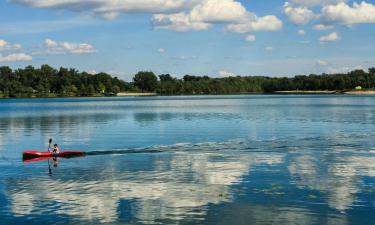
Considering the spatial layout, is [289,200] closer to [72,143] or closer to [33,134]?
[72,143]

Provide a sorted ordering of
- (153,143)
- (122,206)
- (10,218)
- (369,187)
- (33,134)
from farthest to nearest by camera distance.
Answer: (33,134)
(153,143)
(369,187)
(122,206)
(10,218)

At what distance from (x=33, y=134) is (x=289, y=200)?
189ft

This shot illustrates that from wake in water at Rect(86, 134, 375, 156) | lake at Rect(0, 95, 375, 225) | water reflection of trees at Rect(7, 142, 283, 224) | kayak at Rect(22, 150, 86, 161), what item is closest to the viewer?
lake at Rect(0, 95, 375, 225)

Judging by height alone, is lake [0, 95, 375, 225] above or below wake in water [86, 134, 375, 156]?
below

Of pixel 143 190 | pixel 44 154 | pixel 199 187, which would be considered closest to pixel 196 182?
pixel 199 187

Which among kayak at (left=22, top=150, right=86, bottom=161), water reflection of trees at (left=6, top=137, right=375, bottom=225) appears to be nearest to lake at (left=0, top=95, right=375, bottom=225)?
water reflection of trees at (left=6, top=137, right=375, bottom=225)

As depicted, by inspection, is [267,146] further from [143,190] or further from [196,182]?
[143,190]

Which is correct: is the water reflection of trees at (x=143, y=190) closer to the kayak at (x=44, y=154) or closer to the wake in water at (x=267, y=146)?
the kayak at (x=44, y=154)

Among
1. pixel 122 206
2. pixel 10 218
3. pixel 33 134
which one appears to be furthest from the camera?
pixel 33 134

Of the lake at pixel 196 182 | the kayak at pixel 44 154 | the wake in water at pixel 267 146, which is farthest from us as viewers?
the wake in water at pixel 267 146

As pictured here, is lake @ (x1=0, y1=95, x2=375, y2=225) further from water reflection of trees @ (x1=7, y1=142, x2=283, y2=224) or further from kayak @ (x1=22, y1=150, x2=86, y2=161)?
kayak @ (x1=22, y1=150, x2=86, y2=161)

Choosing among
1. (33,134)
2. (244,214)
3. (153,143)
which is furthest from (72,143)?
(244,214)

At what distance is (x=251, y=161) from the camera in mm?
46812

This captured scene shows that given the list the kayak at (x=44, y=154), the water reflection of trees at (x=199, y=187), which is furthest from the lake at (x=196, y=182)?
the kayak at (x=44, y=154)
